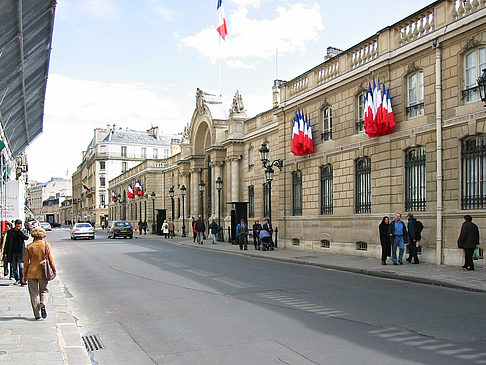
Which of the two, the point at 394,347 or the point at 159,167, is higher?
the point at 159,167

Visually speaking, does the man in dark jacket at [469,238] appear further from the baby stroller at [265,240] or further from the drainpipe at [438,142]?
the baby stroller at [265,240]

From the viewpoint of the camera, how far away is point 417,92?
18.9 metres

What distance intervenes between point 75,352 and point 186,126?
1795 inches

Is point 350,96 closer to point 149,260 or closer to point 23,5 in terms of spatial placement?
point 149,260

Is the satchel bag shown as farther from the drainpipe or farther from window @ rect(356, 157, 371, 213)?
window @ rect(356, 157, 371, 213)

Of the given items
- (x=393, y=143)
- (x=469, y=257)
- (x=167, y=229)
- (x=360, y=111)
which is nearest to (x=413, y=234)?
(x=469, y=257)

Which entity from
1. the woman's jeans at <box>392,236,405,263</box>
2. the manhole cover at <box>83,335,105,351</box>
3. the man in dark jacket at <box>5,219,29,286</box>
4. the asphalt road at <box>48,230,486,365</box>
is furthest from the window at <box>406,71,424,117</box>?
the manhole cover at <box>83,335,105,351</box>

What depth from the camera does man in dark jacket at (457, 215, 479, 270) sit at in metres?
14.8

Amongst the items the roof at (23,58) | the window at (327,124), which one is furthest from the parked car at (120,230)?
the window at (327,124)

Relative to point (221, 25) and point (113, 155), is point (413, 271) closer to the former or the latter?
point (221, 25)

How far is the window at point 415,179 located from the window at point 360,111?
10.7 feet

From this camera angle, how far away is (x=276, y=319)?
895 centimetres

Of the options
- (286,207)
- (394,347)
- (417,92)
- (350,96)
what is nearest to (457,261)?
(417,92)

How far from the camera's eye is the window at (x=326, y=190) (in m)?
24.5
